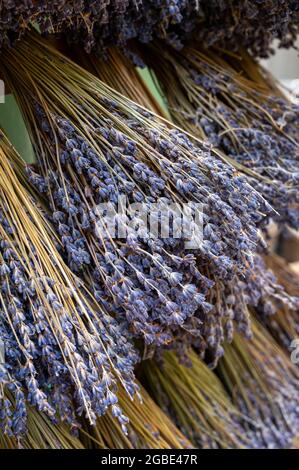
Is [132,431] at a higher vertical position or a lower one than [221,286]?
lower

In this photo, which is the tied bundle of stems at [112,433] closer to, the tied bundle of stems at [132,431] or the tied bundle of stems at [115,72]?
the tied bundle of stems at [132,431]

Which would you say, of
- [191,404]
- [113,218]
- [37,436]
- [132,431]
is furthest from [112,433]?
[113,218]

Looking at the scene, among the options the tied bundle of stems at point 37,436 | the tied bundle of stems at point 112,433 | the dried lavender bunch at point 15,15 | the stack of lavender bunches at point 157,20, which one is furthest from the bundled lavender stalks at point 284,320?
the dried lavender bunch at point 15,15

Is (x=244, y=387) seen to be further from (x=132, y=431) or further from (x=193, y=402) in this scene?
(x=132, y=431)

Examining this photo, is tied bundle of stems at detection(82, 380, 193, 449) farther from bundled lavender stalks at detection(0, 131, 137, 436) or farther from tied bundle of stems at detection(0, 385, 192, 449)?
bundled lavender stalks at detection(0, 131, 137, 436)

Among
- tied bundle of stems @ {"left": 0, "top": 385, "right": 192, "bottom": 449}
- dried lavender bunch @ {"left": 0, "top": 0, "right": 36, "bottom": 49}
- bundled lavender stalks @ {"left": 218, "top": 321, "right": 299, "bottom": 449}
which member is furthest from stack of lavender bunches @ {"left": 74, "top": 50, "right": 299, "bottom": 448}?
dried lavender bunch @ {"left": 0, "top": 0, "right": 36, "bottom": 49}

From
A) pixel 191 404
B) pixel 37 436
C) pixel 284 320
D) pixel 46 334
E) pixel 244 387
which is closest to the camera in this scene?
pixel 46 334
